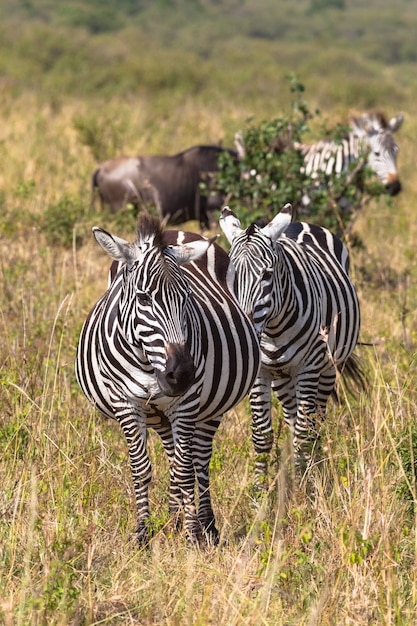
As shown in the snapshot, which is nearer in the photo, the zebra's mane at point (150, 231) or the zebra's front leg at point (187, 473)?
the zebra's mane at point (150, 231)

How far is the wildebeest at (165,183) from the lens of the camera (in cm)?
1055

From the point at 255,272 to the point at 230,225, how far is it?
515mm

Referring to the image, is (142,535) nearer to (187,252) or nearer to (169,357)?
(169,357)

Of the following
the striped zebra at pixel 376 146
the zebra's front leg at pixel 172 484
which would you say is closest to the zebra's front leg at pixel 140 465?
the zebra's front leg at pixel 172 484

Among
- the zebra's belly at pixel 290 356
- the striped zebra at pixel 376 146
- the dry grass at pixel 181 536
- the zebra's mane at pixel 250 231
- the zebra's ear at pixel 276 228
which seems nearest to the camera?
the dry grass at pixel 181 536

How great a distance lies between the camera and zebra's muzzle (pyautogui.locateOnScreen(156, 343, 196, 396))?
3744mm

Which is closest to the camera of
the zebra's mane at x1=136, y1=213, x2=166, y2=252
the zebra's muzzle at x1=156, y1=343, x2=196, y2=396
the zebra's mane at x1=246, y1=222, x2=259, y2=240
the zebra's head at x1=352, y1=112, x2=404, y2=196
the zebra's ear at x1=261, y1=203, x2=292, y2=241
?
the zebra's muzzle at x1=156, y1=343, x2=196, y2=396

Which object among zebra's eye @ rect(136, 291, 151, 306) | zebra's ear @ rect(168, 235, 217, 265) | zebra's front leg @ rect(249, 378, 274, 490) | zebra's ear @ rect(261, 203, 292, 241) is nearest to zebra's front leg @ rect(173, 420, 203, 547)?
zebra's eye @ rect(136, 291, 151, 306)

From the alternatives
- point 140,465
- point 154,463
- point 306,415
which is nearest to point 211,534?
point 140,465

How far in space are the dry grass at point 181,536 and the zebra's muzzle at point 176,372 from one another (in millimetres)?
507

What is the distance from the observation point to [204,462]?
15.5ft

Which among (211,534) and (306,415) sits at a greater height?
(306,415)

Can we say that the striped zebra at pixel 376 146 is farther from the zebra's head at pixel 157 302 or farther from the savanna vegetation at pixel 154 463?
the zebra's head at pixel 157 302

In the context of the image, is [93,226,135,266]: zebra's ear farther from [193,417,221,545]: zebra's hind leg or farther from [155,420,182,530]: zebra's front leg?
[193,417,221,545]: zebra's hind leg
